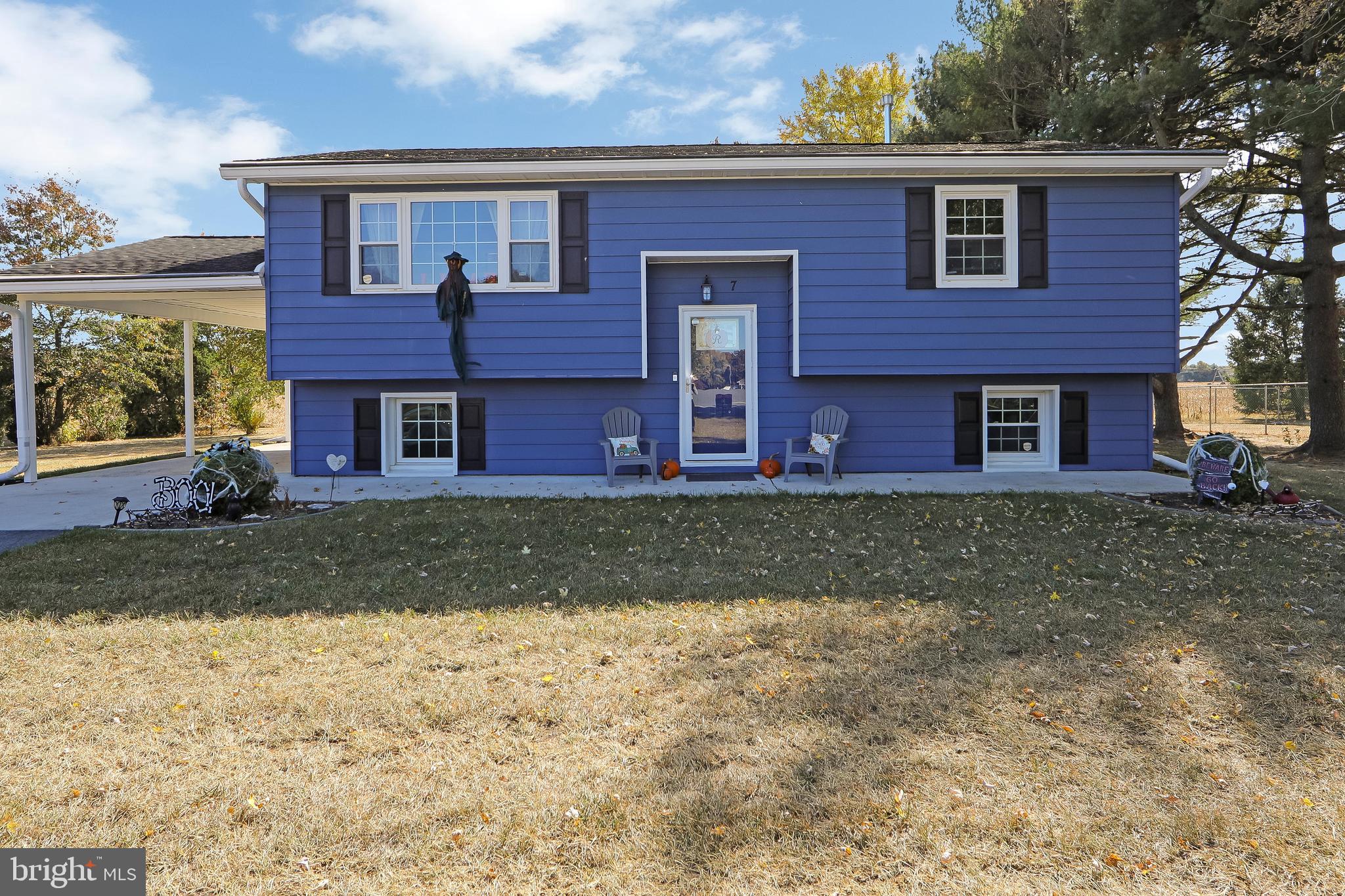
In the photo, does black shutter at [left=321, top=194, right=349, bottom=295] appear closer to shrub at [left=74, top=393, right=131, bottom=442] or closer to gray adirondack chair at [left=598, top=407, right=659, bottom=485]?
gray adirondack chair at [left=598, top=407, right=659, bottom=485]

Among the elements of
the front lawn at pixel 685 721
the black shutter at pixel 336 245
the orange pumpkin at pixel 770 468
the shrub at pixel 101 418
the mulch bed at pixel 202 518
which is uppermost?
the black shutter at pixel 336 245

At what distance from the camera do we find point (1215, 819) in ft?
6.44

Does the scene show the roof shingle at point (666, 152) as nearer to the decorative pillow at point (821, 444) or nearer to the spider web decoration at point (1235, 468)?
the decorative pillow at point (821, 444)

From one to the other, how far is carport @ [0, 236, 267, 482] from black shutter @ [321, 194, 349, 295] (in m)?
0.83

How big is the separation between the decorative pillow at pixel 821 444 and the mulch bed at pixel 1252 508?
8.82 ft

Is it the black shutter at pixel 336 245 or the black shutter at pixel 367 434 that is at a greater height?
the black shutter at pixel 336 245

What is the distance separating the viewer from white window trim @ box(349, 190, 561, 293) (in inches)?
328

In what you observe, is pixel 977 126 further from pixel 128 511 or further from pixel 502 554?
pixel 128 511

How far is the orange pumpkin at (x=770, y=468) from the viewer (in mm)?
8539

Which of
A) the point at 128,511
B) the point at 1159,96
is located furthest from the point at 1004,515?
the point at 1159,96

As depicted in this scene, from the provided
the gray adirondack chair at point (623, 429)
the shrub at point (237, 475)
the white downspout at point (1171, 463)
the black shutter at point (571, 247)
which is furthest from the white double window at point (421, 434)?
the white downspout at point (1171, 463)

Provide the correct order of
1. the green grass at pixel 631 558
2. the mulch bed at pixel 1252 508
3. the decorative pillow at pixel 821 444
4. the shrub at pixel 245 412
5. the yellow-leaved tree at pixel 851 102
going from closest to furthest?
1. the green grass at pixel 631 558
2. the mulch bed at pixel 1252 508
3. the decorative pillow at pixel 821 444
4. the shrub at pixel 245 412
5. the yellow-leaved tree at pixel 851 102

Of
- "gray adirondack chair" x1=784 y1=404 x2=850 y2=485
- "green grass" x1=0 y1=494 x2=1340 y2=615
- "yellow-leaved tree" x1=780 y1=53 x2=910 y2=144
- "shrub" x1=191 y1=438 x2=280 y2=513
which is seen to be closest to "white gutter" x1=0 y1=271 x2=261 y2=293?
"shrub" x1=191 y1=438 x2=280 y2=513

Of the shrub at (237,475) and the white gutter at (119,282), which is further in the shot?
the white gutter at (119,282)
